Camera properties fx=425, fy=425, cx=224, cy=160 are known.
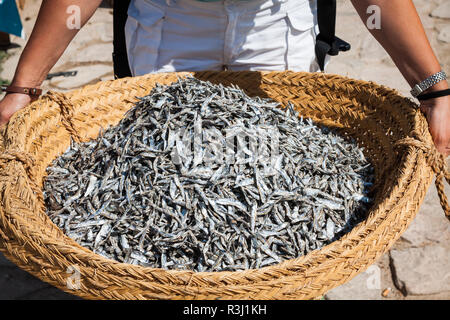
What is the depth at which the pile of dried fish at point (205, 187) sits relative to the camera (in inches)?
63.2

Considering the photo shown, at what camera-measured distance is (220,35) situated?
236 cm

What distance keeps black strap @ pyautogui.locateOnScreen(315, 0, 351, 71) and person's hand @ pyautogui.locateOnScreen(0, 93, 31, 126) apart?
1592 mm

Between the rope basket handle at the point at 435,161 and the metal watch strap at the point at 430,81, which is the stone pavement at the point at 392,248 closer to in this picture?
the rope basket handle at the point at 435,161

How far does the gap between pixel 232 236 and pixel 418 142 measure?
0.82m

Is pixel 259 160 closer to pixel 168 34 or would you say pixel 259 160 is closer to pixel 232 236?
pixel 232 236

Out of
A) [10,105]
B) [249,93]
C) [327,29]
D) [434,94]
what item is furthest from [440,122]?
[10,105]

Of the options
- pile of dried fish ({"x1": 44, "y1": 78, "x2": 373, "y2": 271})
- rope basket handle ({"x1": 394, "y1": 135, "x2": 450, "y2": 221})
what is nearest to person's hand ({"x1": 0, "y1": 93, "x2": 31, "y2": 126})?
pile of dried fish ({"x1": 44, "y1": 78, "x2": 373, "y2": 271})

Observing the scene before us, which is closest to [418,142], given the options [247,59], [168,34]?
[247,59]

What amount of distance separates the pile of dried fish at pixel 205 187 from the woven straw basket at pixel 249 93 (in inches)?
6.2

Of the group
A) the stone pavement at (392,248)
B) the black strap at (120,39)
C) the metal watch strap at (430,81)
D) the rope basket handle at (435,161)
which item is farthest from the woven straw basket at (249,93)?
the stone pavement at (392,248)

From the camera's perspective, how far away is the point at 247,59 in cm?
250

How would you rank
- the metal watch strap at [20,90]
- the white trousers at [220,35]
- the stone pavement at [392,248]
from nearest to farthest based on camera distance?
the metal watch strap at [20,90], the white trousers at [220,35], the stone pavement at [392,248]

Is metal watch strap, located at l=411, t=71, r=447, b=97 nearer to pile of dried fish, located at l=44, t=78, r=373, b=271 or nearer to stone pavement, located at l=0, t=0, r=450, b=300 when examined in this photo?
pile of dried fish, located at l=44, t=78, r=373, b=271

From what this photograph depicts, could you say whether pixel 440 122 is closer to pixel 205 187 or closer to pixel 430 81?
pixel 430 81
